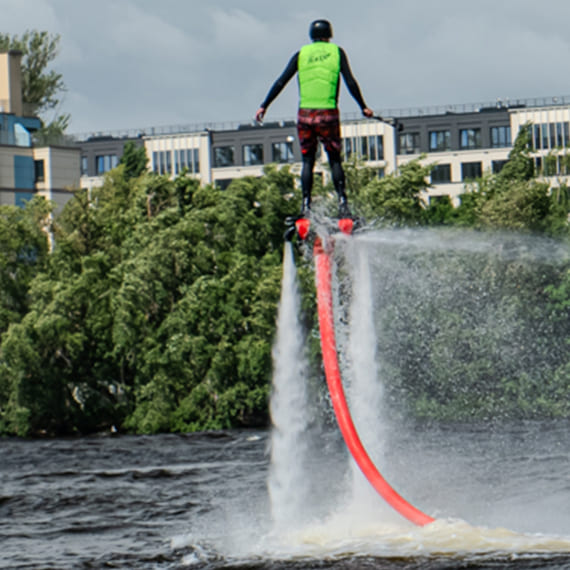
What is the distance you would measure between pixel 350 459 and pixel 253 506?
41.8 feet

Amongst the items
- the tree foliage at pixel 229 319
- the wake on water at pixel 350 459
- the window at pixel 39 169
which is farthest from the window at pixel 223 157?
the wake on water at pixel 350 459

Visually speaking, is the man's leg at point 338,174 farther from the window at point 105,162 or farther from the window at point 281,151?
the window at point 105,162

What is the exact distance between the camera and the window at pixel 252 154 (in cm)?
14225

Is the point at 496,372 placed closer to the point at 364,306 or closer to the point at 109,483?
the point at 109,483

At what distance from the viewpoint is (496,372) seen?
240 ft

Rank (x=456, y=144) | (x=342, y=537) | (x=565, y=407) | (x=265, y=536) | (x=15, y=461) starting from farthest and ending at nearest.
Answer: (x=456, y=144) < (x=565, y=407) < (x=15, y=461) < (x=265, y=536) < (x=342, y=537)

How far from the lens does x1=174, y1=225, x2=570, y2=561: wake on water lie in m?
24.4

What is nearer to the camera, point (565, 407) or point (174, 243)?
point (565, 407)

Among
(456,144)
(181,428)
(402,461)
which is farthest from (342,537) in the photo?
(456,144)

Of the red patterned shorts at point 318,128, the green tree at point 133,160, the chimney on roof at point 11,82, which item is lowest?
the red patterned shorts at point 318,128

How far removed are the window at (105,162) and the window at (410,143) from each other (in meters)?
32.9

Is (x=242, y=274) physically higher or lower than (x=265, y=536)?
higher

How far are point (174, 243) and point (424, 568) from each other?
54.6m

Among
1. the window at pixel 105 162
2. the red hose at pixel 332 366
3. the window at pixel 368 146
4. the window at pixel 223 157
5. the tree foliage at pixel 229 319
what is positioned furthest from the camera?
the window at pixel 105 162
